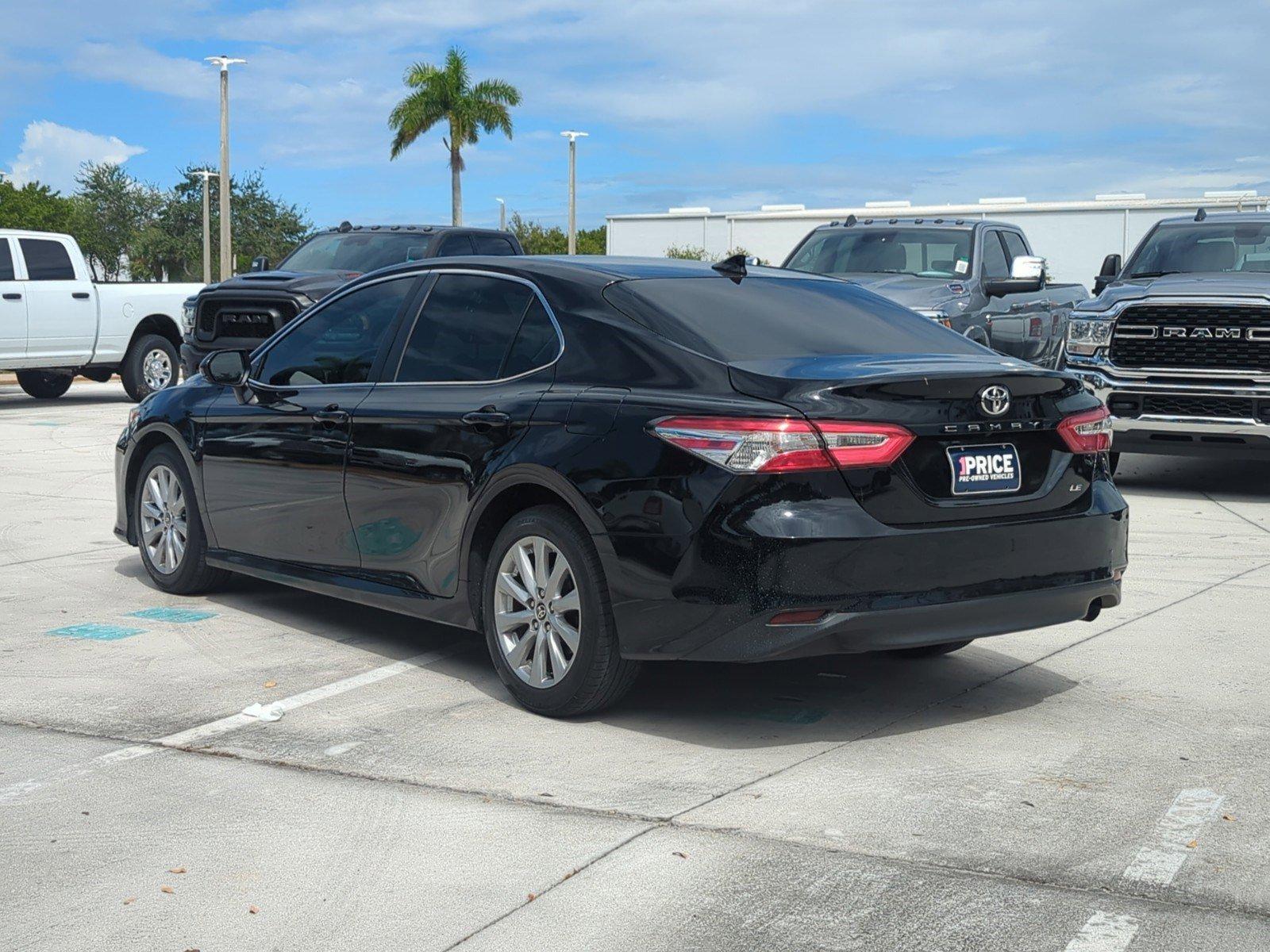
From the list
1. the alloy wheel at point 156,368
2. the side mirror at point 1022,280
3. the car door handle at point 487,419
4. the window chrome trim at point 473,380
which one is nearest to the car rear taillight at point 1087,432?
the window chrome trim at point 473,380

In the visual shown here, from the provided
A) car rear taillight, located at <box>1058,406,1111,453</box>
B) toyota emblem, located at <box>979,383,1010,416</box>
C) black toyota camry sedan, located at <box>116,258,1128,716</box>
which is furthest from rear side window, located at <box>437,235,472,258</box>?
toyota emblem, located at <box>979,383,1010,416</box>

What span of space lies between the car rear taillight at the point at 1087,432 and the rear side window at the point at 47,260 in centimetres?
1648

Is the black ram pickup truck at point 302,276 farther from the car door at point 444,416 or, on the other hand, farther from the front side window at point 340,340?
the car door at point 444,416

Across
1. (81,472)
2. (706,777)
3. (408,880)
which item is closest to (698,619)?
(706,777)

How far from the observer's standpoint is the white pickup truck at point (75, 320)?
19.2m

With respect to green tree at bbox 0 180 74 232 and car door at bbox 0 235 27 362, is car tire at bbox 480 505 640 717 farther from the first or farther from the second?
green tree at bbox 0 180 74 232

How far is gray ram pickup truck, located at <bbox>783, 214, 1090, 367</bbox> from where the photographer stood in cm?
1327

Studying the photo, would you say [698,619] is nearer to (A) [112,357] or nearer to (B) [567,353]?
(B) [567,353]

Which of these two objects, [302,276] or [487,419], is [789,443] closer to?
[487,419]

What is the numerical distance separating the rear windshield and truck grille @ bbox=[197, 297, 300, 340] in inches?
366

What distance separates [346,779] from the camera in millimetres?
4898

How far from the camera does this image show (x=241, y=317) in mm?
15391

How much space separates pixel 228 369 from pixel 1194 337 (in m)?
7.13

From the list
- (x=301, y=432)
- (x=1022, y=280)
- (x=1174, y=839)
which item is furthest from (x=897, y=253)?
(x=1174, y=839)
